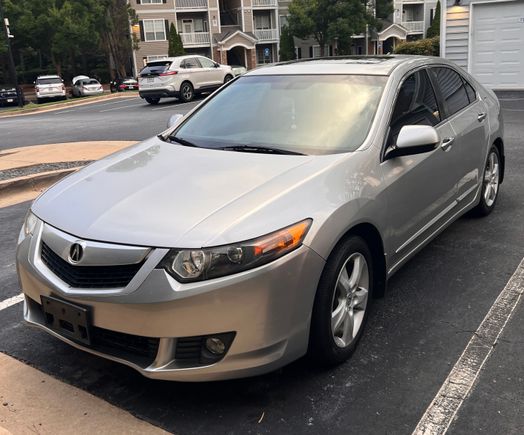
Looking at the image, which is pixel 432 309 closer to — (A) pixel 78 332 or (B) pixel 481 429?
(B) pixel 481 429

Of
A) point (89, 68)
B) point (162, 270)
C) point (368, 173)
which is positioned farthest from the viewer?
point (89, 68)

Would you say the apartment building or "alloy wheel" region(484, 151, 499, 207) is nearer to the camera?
"alloy wheel" region(484, 151, 499, 207)

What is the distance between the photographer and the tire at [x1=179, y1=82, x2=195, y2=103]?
814 inches

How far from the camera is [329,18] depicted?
4372 centimetres

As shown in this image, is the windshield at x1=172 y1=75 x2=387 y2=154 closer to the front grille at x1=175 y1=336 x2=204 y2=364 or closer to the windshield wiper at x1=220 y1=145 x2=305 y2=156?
the windshield wiper at x1=220 y1=145 x2=305 y2=156

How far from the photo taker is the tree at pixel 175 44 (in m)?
44.7

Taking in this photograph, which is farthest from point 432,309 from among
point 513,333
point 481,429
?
point 481,429

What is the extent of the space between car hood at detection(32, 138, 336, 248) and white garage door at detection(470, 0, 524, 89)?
1630cm

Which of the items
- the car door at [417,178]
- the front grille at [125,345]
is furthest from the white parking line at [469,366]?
the front grille at [125,345]

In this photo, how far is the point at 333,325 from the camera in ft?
9.96

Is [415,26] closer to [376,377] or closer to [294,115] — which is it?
[294,115]

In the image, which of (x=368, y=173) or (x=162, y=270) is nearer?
(x=162, y=270)

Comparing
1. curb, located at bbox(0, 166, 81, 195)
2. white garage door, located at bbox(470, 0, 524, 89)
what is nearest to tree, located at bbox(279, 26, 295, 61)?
white garage door, located at bbox(470, 0, 524, 89)

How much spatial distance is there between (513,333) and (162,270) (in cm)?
221
